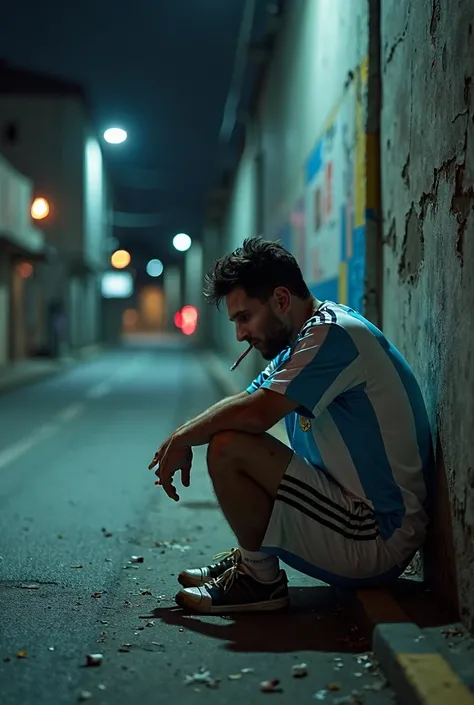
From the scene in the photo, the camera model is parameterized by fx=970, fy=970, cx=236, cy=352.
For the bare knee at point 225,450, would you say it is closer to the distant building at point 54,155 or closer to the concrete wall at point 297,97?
the concrete wall at point 297,97

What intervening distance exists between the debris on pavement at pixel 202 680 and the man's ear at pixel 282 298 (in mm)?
1768

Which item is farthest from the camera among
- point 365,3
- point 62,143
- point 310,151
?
point 62,143

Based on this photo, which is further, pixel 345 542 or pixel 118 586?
pixel 118 586

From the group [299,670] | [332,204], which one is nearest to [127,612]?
[299,670]

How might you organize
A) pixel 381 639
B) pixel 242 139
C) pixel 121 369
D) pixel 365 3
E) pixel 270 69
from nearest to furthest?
pixel 381 639, pixel 365 3, pixel 270 69, pixel 242 139, pixel 121 369

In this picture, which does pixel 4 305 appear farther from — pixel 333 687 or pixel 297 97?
pixel 333 687

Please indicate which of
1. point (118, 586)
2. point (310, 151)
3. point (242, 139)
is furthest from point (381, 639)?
point (242, 139)

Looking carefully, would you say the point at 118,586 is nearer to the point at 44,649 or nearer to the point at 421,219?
the point at 44,649


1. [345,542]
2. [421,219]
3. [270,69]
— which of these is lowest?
A: [345,542]

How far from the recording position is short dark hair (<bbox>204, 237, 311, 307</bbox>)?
467 centimetres

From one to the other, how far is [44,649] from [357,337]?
6.23ft

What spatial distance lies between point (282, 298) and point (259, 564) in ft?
4.16

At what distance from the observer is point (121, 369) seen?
31.7m

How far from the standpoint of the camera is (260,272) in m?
4.68
